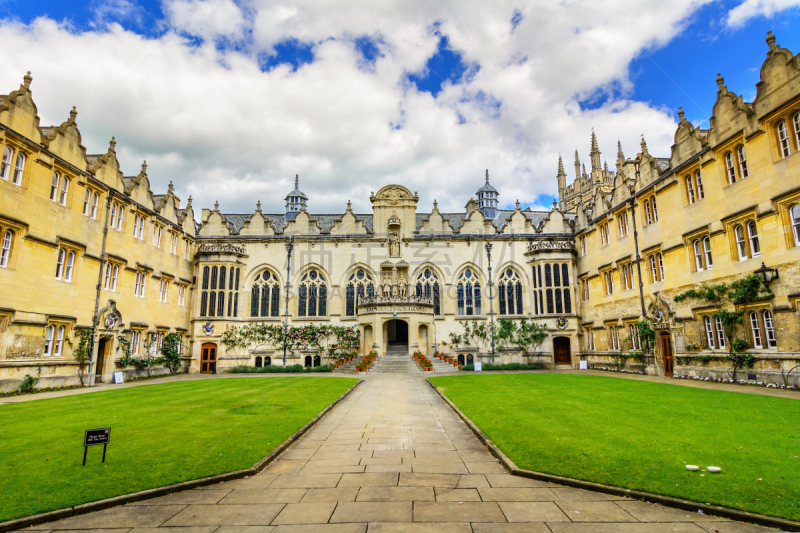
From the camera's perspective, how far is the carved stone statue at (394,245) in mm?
36781

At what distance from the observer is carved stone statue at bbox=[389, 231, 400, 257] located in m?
36.8

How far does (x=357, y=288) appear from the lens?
3669cm

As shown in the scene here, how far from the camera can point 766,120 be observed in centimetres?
1780

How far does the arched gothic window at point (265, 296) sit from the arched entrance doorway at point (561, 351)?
930 inches

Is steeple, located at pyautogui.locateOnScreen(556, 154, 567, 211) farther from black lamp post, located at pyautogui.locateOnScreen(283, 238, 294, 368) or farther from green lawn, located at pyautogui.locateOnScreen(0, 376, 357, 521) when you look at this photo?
green lawn, located at pyautogui.locateOnScreen(0, 376, 357, 521)

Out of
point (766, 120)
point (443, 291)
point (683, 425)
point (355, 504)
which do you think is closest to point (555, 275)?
point (443, 291)

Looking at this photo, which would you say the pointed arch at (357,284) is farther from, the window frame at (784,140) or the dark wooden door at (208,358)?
the window frame at (784,140)

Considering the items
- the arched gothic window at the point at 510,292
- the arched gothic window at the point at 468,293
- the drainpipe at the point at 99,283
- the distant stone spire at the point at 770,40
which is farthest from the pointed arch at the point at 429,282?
the distant stone spire at the point at 770,40

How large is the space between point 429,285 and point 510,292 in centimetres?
712

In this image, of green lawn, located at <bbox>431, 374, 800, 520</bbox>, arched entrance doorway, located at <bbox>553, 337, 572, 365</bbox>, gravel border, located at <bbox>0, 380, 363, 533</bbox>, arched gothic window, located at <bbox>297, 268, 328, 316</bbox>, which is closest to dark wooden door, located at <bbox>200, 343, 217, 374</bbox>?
arched gothic window, located at <bbox>297, 268, 328, 316</bbox>

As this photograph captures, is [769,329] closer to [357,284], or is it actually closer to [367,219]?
[357,284]

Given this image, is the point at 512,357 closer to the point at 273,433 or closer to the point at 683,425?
the point at 683,425

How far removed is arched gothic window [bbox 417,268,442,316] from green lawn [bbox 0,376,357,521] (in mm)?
21574

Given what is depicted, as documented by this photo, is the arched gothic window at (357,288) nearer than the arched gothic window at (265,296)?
No
